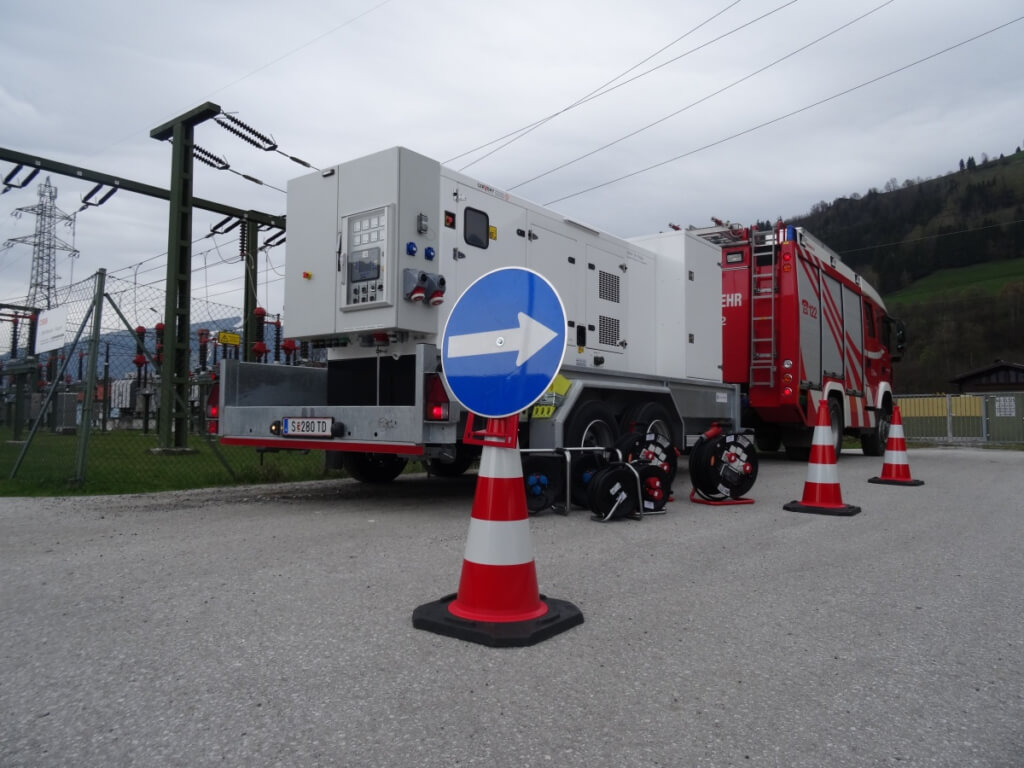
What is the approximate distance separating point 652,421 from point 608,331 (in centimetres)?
122

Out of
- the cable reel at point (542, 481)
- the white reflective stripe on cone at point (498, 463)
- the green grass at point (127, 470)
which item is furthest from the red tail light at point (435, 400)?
the green grass at point (127, 470)

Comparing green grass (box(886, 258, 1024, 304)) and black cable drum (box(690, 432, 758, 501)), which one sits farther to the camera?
green grass (box(886, 258, 1024, 304))

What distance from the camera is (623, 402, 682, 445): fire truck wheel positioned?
8.22 m

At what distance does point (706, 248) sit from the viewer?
10.5 meters

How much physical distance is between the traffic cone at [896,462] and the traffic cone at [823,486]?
3098mm

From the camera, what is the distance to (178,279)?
37.2 ft

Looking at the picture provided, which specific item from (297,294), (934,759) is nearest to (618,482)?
(297,294)

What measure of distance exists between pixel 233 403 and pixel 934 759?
22.8 ft

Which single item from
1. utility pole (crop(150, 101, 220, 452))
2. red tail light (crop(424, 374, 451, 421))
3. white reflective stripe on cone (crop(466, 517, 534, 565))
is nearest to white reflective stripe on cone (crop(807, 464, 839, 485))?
red tail light (crop(424, 374, 451, 421))

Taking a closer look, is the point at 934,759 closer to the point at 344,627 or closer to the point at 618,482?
the point at 344,627

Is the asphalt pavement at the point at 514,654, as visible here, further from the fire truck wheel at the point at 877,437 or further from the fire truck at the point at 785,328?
the fire truck wheel at the point at 877,437

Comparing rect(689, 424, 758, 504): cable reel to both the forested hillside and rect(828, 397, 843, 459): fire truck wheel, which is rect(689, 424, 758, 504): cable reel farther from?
the forested hillside

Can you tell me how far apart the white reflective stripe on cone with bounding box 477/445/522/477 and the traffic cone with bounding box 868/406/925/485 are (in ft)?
26.3

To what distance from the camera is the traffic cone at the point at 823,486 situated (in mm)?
6957
